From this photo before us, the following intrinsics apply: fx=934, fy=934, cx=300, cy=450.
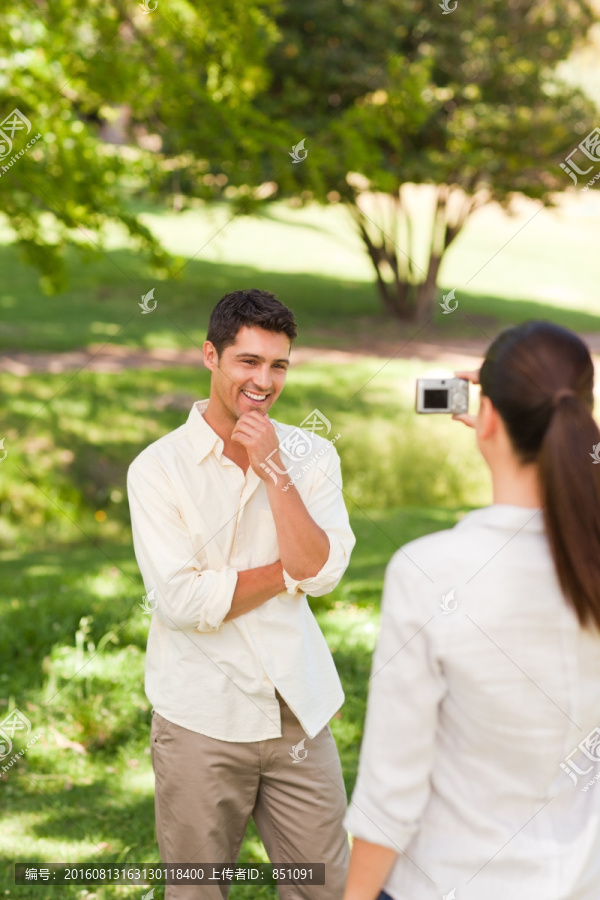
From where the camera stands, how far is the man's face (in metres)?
2.40

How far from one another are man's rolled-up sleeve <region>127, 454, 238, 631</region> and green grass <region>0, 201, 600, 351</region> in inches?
242

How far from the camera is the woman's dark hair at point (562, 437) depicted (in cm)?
140

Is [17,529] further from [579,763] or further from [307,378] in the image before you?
[579,763]

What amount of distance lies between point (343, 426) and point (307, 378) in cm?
294

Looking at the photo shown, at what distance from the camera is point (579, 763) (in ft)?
5.05

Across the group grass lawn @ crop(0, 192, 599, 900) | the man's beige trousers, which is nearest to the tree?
grass lawn @ crop(0, 192, 599, 900)

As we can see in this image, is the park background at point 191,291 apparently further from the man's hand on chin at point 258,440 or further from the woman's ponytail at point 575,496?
the woman's ponytail at point 575,496

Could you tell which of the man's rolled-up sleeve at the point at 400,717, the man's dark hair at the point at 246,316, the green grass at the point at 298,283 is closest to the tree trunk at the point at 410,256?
the green grass at the point at 298,283

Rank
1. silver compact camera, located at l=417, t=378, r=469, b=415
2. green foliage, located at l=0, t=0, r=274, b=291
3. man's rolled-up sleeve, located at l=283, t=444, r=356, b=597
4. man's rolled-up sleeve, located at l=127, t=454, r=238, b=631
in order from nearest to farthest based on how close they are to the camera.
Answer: silver compact camera, located at l=417, t=378, r=469, b=415
man's rolled-up sleeve, located at l=127, t=454, r=238, b=631
man's rolled-up sleeve, located at l=283, t=444, r=356, b=597
green foliage, located at l=0, t=0, r=274, b=291

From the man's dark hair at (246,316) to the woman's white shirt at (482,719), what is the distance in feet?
3.48

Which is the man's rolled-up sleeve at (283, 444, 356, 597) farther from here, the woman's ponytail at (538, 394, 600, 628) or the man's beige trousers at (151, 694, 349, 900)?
the woman's ponytail at (538, 394, 600, 628)

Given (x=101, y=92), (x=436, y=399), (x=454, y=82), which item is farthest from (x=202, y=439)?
(x=454, y=82)

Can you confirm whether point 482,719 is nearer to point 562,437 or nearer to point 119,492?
point 562,437

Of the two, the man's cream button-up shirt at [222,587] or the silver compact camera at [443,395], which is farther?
the man's cream button-up shirt at [222,587]
